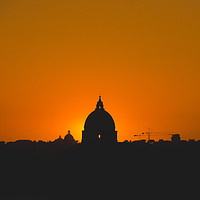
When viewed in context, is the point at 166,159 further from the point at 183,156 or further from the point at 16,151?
the point at 16,151

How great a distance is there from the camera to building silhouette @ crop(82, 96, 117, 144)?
104688 mm

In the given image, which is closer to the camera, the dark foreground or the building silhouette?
the dark foreground

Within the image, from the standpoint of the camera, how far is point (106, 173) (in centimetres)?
10412

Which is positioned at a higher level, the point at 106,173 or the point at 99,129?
the point at 99,129

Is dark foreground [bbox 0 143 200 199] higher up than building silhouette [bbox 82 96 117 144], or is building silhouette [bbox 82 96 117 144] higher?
building silhouette [bbox 82 96 117 144]

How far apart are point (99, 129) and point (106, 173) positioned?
19.3ft

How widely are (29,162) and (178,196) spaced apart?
28739mm

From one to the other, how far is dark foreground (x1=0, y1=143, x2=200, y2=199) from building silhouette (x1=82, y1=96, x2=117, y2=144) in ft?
3.96

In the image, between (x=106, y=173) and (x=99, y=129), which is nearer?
(x=106, y=173)

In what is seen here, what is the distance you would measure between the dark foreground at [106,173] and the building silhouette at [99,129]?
1.21m

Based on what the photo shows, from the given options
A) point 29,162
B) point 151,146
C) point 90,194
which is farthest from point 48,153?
point 90,194

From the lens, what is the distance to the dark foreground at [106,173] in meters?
98.6

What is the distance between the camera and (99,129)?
105 metres

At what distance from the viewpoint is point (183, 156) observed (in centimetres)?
10994
